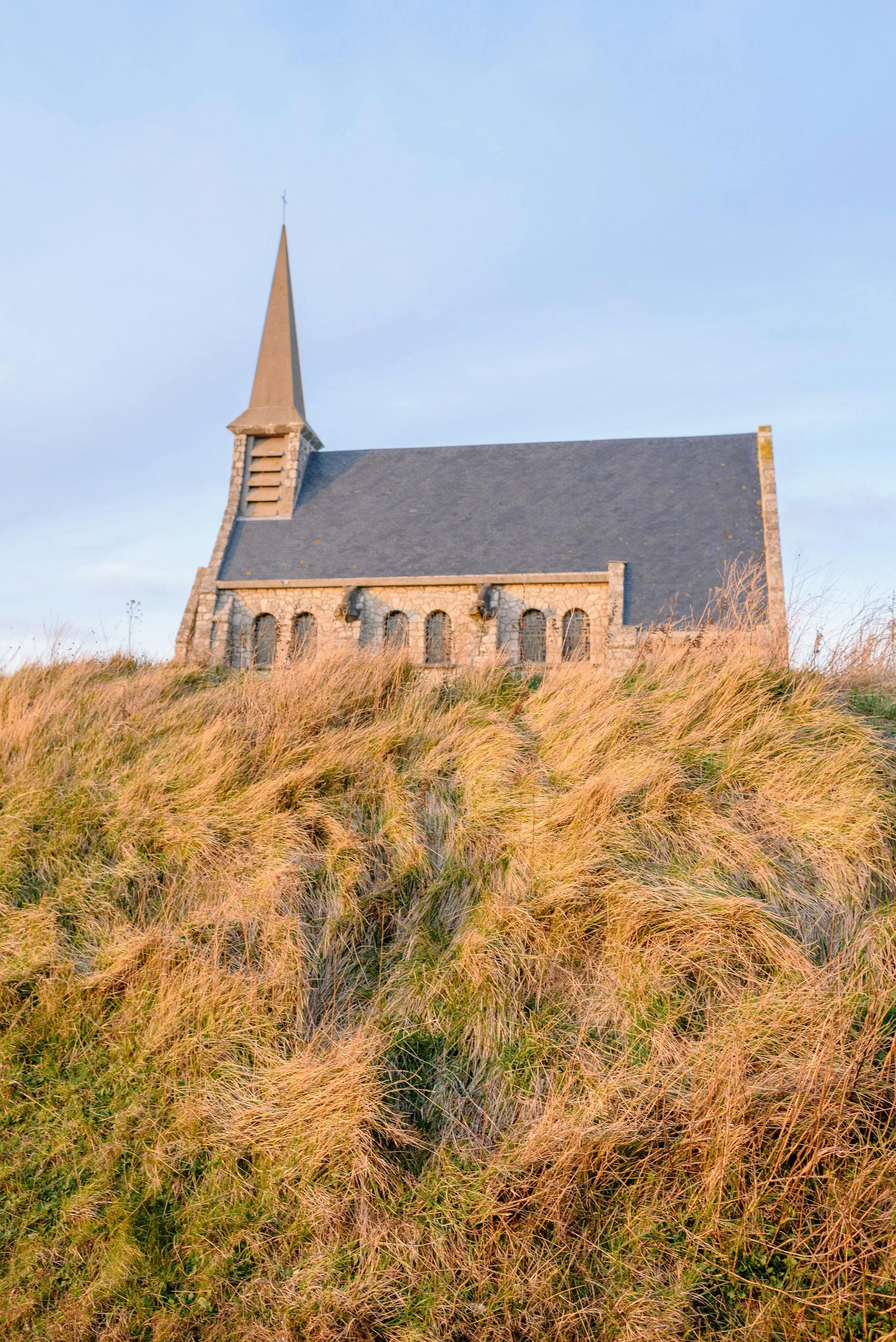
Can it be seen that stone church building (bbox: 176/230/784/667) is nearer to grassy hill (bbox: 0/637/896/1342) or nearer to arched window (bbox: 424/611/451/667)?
arched window (bbox: 424/611/451/667)

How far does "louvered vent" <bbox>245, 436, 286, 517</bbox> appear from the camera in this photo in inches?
986

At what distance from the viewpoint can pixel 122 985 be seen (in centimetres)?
470

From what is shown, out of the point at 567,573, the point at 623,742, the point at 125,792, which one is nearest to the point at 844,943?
the point at 623,742

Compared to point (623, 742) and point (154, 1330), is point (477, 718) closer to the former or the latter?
point (623, 742)

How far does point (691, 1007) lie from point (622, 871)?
0.84 m

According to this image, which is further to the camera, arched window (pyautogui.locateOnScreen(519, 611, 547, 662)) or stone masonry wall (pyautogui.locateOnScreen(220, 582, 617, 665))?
arched window (pyautogui.locateOnScreen(519, 611, 547, 662))

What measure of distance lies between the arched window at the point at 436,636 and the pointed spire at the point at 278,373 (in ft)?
26.6

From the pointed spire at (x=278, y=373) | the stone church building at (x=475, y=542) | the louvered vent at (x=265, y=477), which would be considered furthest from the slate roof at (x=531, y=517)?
the pointed spire at (x=278, y=373)

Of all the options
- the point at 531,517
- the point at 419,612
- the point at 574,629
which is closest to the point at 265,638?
the point at 419,612

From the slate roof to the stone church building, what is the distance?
0.15ft

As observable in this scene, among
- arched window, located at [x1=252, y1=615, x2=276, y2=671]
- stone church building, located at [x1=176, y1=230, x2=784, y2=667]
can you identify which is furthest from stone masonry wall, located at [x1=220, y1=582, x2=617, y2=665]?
arched window, located at [x1=252, y1=615, x2=276, y2=671]

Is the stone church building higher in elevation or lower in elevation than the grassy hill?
higher

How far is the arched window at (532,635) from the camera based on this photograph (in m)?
20.6

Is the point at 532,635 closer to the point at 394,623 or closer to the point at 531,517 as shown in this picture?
the point at 394,623
